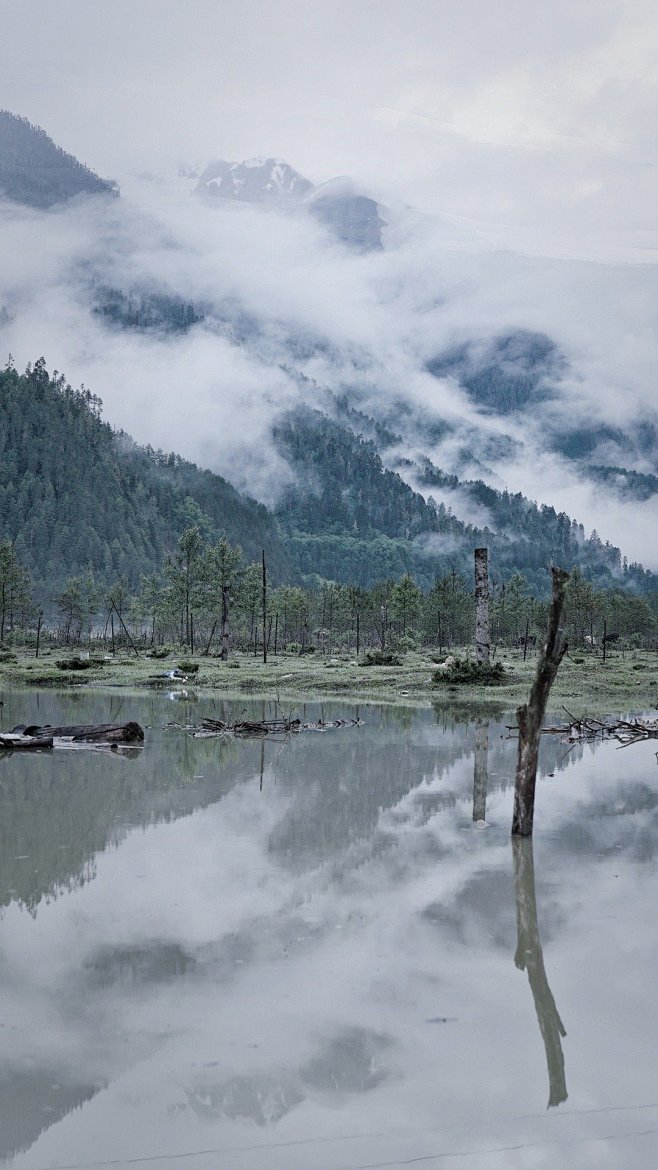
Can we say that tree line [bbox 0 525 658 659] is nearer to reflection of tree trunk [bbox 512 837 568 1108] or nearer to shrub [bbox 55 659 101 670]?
shrub [bbox 55 659 101 670]

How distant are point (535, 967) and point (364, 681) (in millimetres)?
44518

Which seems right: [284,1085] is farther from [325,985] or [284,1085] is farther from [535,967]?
[535,967]

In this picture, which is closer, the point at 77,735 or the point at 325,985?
the point at 325,985

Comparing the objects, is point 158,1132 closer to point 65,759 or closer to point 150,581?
point 65,759

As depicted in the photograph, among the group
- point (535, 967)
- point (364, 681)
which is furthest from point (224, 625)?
point (535, 967)

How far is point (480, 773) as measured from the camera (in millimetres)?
23078

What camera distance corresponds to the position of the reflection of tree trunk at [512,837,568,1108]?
780cm

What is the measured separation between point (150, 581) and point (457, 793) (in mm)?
141260

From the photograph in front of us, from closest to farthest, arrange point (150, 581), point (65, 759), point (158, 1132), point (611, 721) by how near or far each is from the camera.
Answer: point (158, 1132) → point (65, 759) → point (611, 721) → point (150, 581)

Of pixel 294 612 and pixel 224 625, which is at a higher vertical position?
pixel 294 612

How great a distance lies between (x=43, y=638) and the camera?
402 ft

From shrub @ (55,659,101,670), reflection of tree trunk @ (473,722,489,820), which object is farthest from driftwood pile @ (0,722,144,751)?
shrub @ (55,659,101,670)

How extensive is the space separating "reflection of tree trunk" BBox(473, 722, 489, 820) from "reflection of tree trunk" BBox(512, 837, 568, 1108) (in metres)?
3.60

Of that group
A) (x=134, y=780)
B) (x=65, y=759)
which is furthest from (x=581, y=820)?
(x=65, y=759)
